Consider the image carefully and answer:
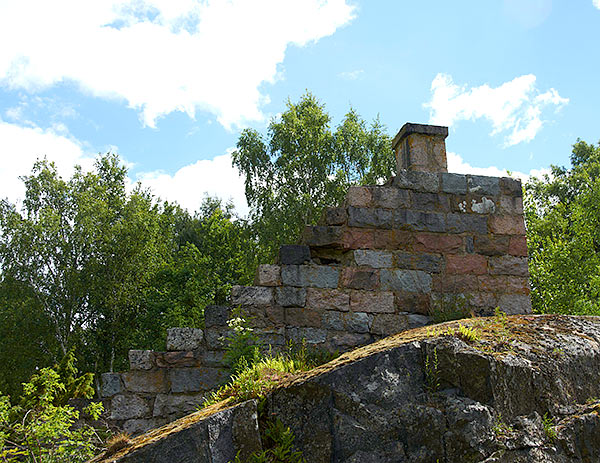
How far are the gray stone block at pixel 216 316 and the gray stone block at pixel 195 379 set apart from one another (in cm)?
50

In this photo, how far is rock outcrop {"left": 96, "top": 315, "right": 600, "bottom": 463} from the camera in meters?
3.49

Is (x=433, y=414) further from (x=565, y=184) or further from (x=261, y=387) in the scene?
(x=565, y=184)

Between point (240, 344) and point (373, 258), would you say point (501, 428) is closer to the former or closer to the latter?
point (240, 344)

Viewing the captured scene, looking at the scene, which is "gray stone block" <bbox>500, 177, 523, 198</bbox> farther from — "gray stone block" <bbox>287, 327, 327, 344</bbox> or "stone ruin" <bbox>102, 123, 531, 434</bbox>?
"gray stone block" <bbox>287, 327, 327, 344</bbox>

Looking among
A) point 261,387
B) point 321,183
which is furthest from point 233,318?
point 321,183

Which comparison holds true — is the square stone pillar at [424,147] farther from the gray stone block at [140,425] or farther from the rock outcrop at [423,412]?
the gray stone block at [140,425]

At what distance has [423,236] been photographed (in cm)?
684

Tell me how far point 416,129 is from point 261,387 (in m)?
4.51

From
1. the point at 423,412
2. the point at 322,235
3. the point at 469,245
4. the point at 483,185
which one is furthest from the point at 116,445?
the point at 483,185

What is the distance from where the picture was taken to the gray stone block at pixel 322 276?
6.43m

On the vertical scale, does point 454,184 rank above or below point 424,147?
below

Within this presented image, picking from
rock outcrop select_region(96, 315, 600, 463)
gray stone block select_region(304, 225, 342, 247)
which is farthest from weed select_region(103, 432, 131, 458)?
gray stone block select_region(304, 225, 342, 247)

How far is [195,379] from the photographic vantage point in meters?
6.04

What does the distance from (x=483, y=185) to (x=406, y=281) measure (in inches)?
67.7
